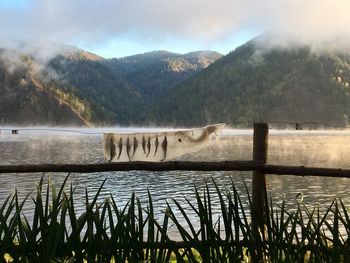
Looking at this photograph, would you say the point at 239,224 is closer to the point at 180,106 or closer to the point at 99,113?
the point at 180,106

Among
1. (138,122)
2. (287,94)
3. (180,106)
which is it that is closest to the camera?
(287,94)

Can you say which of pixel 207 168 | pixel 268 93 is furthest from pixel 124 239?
pixel 268 93

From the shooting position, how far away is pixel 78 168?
13.5 feet

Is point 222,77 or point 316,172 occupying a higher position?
point 222,77

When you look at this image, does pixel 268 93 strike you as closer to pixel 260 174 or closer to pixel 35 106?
pixel 35 106

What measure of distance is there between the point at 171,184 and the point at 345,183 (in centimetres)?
1330

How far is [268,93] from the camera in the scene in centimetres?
16362

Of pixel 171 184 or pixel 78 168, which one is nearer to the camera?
pixel 78 168

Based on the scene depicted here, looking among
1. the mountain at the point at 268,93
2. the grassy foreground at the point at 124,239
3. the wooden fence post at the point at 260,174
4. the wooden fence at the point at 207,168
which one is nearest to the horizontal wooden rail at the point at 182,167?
the wooden fence at the point at 207,168

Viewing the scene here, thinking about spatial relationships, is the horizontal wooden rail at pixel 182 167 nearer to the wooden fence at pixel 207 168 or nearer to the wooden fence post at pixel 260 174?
the wooden fence at pixel 207 168

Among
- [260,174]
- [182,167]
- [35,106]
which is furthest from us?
[35,106]

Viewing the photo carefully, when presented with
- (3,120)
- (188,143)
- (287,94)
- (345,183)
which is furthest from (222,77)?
(188,143)

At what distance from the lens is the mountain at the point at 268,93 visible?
6033 inches

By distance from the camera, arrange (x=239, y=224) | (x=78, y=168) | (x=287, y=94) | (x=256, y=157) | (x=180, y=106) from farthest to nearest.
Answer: (x=180, y=106), (x=287, y=94), (x=256, y=157), (x=78, y=168), (x=239, y=224)
